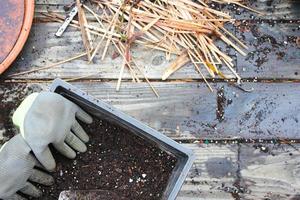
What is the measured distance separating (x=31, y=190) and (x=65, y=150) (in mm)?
150

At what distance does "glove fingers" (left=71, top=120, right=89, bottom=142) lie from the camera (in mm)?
1620

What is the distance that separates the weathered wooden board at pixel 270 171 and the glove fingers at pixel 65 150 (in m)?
0.59

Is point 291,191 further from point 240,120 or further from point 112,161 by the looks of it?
point 112,161

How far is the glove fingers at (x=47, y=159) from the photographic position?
60.9 inches

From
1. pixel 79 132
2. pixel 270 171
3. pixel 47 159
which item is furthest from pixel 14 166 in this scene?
pixel 270 171

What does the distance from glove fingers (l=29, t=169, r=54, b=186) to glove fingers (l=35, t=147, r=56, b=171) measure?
4cm

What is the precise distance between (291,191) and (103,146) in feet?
2.17

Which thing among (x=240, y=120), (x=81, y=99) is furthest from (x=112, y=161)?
(x=240, y=120)

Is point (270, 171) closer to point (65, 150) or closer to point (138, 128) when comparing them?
point (138, 128)

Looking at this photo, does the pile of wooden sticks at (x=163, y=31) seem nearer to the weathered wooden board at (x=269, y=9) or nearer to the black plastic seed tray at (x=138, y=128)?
the weathered wooden board at (x=269, y=9)

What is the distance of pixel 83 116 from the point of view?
162cm

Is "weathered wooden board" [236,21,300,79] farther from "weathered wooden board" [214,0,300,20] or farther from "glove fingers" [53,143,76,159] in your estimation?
"glove fingers" [53,143,76,159]

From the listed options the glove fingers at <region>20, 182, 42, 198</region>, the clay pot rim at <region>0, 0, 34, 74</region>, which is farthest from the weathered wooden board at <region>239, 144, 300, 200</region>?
the clay pot rim at <region>0, 0, 34, 74</region>

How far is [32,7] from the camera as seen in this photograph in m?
1.94
